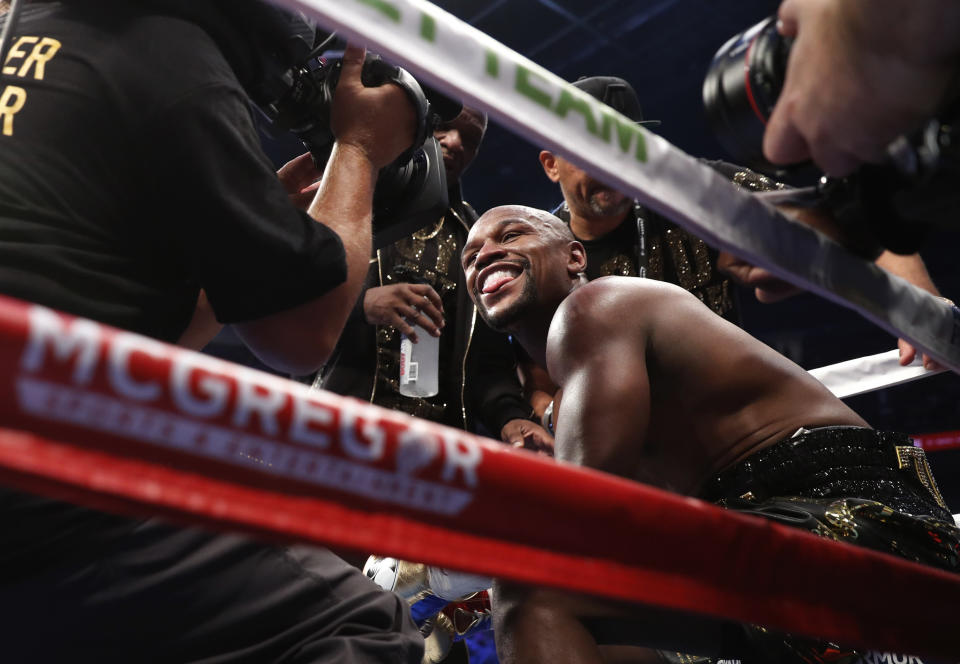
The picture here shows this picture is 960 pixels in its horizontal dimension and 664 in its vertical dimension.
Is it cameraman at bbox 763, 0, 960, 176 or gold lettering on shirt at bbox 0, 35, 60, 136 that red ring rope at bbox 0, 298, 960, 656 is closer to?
cameraman at bbox 763, 0, 960, 176

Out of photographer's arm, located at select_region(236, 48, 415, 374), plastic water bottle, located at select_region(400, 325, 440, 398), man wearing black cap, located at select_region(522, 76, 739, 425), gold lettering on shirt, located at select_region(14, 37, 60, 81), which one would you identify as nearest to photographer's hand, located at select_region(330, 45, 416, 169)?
photographer's arm, located at select_region(236, 48, 415, 374)

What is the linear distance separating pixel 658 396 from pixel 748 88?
2.47ft

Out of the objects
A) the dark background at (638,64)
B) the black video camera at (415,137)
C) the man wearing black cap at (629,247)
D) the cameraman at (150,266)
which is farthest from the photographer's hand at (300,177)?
the dark background at (638,64)

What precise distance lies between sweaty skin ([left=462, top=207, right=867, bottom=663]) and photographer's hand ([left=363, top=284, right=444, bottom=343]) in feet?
Answer: 1.99

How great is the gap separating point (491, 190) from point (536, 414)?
141 inches

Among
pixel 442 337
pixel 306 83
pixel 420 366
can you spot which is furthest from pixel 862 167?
pixel 442 337

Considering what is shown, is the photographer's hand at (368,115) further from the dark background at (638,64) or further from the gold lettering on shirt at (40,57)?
the dark background at (638,64)

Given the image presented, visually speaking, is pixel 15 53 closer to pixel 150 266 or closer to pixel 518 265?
pixel 150 266

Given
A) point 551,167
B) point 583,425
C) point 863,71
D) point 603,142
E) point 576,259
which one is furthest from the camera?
point 551,167

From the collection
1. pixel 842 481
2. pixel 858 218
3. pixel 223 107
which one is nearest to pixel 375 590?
pixel 223 107

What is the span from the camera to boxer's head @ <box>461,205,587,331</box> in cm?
204

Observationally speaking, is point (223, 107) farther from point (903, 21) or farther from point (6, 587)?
point (903, 21)

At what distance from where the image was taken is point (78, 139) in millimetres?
748

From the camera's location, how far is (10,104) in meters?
0.75
